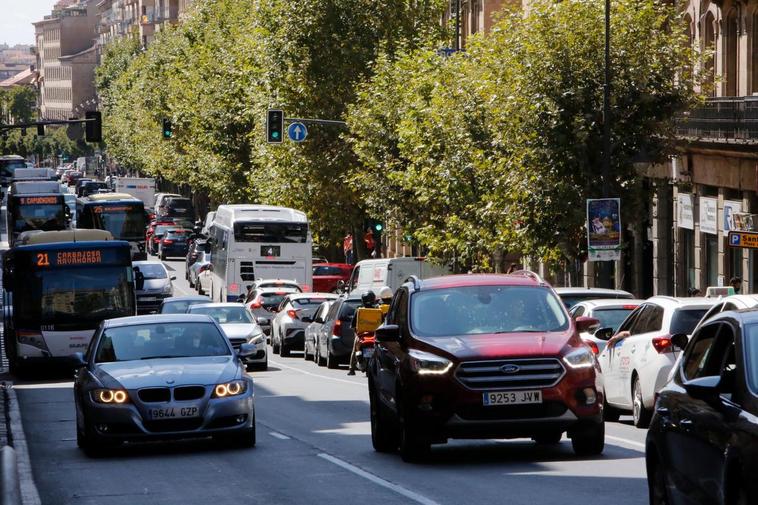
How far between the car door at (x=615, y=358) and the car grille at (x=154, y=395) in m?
6.18

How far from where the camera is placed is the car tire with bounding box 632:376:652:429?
2058 cm

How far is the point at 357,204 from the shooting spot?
63438 mm

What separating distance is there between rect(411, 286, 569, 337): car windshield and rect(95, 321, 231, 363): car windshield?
318cm

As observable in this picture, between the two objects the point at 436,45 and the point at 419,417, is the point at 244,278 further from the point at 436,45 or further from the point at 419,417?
the point at 419,417

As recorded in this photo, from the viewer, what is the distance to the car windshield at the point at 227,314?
1478 inches

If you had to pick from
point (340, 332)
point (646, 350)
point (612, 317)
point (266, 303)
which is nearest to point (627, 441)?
point (646, 350)

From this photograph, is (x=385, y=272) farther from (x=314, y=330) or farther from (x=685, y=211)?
(x=314, y=330)

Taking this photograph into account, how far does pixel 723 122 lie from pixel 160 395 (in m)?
24.1

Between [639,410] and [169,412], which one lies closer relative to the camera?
[169,412]

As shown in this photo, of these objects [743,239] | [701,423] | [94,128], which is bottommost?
[701,423]

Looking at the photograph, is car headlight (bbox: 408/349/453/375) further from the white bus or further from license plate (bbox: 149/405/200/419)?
the white bus

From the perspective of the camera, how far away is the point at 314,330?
4050 centimetres

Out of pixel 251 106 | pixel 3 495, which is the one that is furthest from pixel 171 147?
pixel 3 495

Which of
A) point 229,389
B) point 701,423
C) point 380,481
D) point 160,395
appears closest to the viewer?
point 701,423
